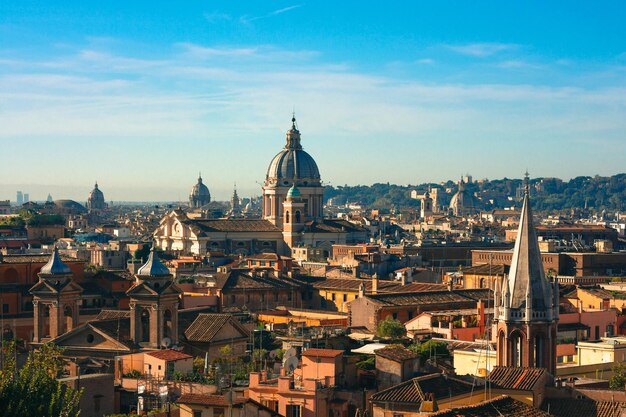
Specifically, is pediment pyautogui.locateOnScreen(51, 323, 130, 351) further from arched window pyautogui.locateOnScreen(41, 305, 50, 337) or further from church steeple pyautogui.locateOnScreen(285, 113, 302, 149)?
church steeple pyautogui.locateOnScreen(285, 113, 302, 149)

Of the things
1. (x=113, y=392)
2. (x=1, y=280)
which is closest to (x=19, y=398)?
(x=113, y=392)

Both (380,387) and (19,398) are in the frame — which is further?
(380,387)

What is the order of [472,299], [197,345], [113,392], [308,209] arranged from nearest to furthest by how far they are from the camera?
[113,392], [197,345], [472,299], [308,209]

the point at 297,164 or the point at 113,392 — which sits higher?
the point at 297,164

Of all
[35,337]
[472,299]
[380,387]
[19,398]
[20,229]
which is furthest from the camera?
[20,229]

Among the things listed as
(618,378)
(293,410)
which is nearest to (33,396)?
(293,410)

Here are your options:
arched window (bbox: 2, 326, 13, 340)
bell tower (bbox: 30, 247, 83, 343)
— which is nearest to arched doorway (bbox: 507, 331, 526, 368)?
bell tower (bbox: 30, 247, 83, 343)

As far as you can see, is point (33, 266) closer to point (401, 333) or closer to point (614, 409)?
point (401, 333)
